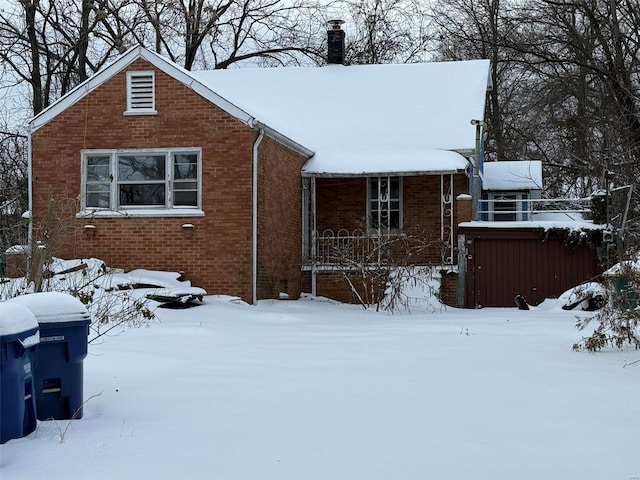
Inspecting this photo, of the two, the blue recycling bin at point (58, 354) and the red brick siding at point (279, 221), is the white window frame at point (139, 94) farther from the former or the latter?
the blue recycling bin at point (58, 354)

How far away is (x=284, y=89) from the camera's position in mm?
21922

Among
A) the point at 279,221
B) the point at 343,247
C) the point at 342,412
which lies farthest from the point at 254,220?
the point at 342,412

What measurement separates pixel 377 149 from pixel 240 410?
13327mm

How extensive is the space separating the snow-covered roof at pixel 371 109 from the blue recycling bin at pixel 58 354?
10239 millimetres

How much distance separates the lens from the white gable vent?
51.3ft

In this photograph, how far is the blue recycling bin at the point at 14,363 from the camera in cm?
479

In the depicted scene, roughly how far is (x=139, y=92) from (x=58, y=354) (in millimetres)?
10864

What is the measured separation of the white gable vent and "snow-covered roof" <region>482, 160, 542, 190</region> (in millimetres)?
10916

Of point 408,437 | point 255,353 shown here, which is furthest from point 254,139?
point 408,437

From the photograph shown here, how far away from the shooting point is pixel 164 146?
1551 centimetres

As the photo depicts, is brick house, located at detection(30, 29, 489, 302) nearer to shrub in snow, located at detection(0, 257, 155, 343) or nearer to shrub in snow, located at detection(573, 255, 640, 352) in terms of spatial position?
shrub in snow, located at detection(0, 257, 155, 343)

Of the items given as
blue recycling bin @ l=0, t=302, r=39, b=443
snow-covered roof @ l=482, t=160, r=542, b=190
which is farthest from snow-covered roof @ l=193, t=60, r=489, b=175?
blue recycling bin @ l=0, t=302, r=39, b=443

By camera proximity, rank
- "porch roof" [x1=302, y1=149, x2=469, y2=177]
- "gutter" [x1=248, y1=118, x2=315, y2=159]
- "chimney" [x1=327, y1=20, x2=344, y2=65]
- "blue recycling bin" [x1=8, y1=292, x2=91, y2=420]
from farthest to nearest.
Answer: "chimney" [x1=327, y1=20, x2=344, y2=65]
"porch roof" [x1=302, y1=149, x2=469, y2=177]
"gutter" [x1=248, y1=118, x2=315, y2=159]
"blue recycling bin" [x1=8, y1=292, x2=91, y2=420]

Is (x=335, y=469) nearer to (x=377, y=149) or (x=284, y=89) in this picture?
(x=377, y=149)
